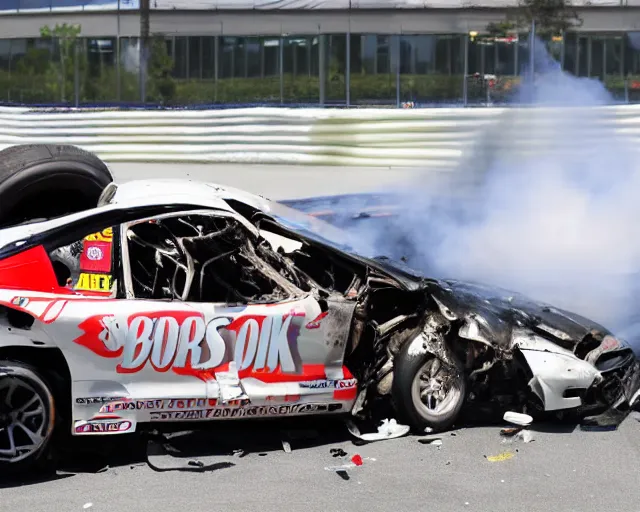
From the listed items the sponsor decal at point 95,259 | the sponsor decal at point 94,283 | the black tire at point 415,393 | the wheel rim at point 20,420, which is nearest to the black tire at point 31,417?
the wheel rim at point 20,420

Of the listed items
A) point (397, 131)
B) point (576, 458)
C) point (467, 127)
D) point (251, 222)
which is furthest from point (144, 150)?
point (576, 458)

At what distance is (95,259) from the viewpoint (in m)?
5.38

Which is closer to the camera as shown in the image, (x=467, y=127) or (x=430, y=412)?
(x=430, y=412)

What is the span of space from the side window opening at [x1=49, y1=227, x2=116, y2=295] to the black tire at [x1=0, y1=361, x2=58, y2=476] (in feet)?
1.65

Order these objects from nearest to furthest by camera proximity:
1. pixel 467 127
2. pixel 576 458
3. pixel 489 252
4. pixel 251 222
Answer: pixel 576 458, pixel 251 222, pixel 489 252, pixel 467 127

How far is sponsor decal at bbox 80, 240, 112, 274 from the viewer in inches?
211

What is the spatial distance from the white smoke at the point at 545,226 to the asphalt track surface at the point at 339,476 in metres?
1.58

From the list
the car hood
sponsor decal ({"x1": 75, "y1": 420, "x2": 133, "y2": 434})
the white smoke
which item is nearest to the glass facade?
the white smoke

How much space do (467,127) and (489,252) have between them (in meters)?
8.19

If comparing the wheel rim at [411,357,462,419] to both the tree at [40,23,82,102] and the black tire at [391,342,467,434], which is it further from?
the tree at [40,23,82,102]

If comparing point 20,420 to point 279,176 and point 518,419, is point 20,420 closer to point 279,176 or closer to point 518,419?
point 518,419

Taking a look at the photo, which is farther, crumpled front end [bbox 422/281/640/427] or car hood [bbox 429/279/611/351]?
car hood [bbox 429/279/611/351]

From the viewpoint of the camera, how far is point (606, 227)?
28.9ft

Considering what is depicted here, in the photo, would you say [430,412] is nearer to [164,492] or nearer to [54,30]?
[164,492]
